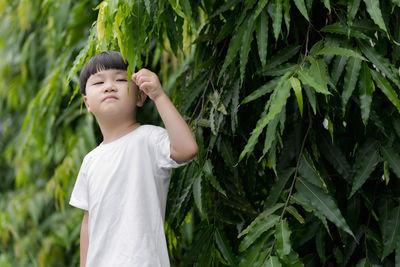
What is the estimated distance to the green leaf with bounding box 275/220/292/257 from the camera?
1329 millimetres

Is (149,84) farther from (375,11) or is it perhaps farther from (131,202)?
(375,11)

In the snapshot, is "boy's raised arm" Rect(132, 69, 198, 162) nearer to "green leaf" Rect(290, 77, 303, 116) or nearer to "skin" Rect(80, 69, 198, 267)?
"skin" Rect(80, 69, 198, 267)

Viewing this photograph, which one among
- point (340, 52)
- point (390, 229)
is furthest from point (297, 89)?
point (390, 229)

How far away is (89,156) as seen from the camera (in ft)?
4.46

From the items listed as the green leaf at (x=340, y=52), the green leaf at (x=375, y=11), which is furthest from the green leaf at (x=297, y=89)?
the green leaf at (x=375, y=11)

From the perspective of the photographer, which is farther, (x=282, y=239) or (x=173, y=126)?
(x=282, y=239)

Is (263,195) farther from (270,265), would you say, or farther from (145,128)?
(145,128)

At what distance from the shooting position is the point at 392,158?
1489 mm

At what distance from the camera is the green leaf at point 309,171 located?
1442 mm

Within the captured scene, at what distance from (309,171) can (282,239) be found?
0.71ft

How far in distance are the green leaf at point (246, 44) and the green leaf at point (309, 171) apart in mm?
270

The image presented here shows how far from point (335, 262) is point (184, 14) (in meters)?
0.87

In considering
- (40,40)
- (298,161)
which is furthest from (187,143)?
(40,40)

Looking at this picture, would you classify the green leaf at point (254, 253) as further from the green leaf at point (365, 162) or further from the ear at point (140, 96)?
the ear at point (140, 96)
